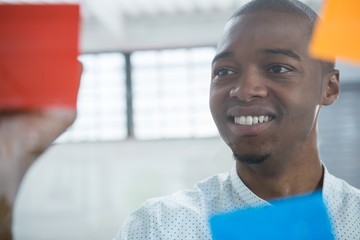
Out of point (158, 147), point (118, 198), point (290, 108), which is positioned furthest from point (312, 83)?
point (118, 198)

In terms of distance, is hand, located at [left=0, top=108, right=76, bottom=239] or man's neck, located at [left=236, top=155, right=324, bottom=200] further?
man's neck, located at [left=236, top=155, right=324, bottom=200]

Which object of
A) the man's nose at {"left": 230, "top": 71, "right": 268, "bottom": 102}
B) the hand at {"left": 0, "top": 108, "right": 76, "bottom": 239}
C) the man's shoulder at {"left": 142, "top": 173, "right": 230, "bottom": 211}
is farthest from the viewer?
the man's shoulder at {"left": 142, "top": 173, "right": 230, "bottom": 211}

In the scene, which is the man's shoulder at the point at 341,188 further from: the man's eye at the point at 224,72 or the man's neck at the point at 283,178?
the man's eye at the point at 224,72

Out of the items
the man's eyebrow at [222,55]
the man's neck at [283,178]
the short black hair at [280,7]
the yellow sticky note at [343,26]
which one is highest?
the short black hair at [280,7]

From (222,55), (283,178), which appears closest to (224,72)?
(222,55)

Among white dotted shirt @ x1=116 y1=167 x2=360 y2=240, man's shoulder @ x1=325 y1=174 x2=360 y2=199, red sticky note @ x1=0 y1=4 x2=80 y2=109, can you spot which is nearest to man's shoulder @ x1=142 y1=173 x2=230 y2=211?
white dotted shirt @ x1=116 y1=167 x2=360 y2=240

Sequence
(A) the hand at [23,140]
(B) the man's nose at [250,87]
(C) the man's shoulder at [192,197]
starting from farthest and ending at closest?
(C) the man's shoulder at [192,197] → (B) the man's nose at [250,87] → (A) the hand at [23,140]

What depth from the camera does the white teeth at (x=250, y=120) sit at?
0.41 m

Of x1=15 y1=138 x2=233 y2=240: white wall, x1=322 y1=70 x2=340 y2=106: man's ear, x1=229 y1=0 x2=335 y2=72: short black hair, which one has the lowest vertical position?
x1=15 y1=138 x2=233 y2=240: white wall

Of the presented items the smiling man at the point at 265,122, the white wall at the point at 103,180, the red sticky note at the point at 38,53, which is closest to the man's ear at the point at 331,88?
the smiling man at the point at 265,122

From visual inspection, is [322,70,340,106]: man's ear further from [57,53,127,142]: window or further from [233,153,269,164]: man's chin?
[57,53,127,142]: window

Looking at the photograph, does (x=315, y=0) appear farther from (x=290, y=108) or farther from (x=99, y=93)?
(x=99, y=93)

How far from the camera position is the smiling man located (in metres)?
0.41

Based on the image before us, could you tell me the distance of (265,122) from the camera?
0.42 m
